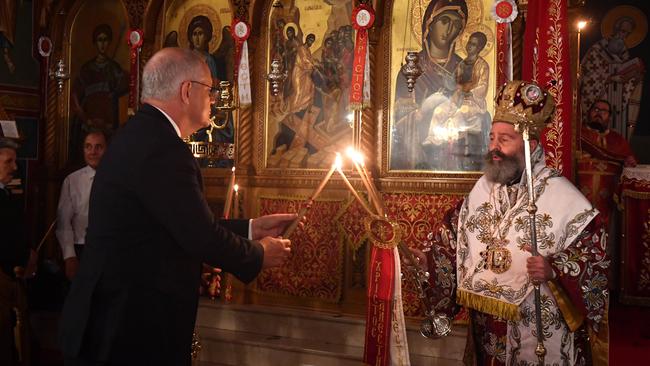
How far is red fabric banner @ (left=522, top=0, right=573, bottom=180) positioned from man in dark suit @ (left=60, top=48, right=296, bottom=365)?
2614mm

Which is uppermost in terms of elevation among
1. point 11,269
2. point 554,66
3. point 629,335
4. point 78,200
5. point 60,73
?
point 60,73

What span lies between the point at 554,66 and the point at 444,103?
1269 millimetres

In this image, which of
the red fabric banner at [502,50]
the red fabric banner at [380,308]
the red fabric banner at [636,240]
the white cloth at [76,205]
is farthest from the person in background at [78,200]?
the red fabric banner at [636,240]

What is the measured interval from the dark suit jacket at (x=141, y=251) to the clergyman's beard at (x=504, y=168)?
155cm

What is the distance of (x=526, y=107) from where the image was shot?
12.4 ft

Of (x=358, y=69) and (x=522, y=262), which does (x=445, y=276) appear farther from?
(x=358, y=69)

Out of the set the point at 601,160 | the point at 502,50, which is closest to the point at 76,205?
the point at 502,50

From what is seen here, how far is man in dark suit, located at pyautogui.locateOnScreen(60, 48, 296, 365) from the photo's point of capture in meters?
2.79

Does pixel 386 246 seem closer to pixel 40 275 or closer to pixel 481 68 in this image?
pixel 481 68

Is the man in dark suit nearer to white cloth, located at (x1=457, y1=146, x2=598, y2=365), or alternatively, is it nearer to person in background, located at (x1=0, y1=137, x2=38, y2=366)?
white cloth, located at (x1=457, y1=146, x2=598, y2=365)

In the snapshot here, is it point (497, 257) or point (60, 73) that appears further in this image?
point (60, 73)

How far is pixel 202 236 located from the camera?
2.79 meters

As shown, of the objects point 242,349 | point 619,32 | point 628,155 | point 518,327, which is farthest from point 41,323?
point 619,32

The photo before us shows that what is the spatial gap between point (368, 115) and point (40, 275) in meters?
3.62
